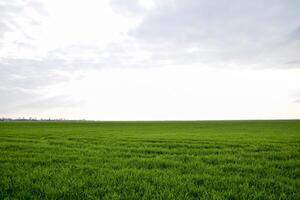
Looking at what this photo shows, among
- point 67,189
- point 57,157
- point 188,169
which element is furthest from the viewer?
point 57,157

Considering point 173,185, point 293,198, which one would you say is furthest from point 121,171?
point 293,198

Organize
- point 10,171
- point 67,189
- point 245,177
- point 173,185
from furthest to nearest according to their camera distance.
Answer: point 10,171 < point 245,177 < point 173,185 < point 67,189

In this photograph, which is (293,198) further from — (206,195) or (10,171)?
(10,171)

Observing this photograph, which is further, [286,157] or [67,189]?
[286,157]

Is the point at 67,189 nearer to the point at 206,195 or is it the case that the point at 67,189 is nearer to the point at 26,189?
the point at 26,189

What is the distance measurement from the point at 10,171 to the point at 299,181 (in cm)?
914

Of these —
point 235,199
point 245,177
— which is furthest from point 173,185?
point 245,177

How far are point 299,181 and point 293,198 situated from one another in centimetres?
154

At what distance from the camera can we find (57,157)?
412 inches

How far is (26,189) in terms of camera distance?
19.7 ft

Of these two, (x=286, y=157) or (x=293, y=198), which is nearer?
(x=293, y=198)

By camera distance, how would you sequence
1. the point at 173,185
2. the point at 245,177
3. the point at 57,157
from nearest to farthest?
the point at 173,185 → the point at 245,177 → the point at 57,157

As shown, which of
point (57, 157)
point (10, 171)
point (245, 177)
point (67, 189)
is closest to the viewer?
point (67, 189)

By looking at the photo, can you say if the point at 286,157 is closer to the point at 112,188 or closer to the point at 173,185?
the point at 173,185
